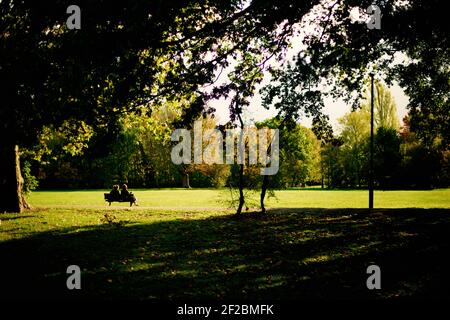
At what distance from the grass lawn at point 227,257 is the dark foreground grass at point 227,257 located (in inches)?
1.0

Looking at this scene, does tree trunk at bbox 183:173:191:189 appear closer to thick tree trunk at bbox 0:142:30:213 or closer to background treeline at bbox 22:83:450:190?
background treeline at bbox 22:83:450:190

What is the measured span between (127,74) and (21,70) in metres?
2.38

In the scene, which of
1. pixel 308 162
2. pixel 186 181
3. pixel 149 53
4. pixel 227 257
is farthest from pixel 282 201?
pixel 308 162

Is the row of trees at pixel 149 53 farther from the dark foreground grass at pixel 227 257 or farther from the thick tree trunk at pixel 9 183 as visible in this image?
the thick tree trunk at pixel 9 183

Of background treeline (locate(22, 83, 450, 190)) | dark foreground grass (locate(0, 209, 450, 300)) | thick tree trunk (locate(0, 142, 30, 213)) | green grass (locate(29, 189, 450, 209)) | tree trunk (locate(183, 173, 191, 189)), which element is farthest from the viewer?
tree trunk (locate(183, 173, 191, 189))

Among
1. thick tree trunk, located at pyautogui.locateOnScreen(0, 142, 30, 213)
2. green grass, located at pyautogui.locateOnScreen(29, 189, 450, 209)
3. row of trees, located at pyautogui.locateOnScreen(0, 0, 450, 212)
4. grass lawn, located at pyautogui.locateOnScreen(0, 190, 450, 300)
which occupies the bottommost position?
green grass, located at pyautogui.locateOnScreen(29, 189, 450, 209)

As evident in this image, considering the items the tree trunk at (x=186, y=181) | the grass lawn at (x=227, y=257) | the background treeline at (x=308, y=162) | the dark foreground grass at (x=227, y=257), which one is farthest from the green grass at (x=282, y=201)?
the tree trunk at (x=186, y=181)

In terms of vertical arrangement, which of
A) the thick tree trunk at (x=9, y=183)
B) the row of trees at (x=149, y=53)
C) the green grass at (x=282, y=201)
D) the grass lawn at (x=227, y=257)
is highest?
the row of trees at (x=149, y=53)

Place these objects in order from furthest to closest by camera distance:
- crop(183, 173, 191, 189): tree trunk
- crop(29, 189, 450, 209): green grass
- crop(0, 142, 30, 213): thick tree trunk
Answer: crop(183, 173, 191, 189): tree trunk < crop(29, 189, 450, 209): green grass < crop(0, 142, 30, 213): thick tree trunk

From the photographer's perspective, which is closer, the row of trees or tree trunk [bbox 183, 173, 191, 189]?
the row of trees

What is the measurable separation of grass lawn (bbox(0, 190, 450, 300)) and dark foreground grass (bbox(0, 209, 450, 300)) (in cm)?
2

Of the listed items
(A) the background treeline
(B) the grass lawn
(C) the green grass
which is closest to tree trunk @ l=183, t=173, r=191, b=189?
(A) the background treeline

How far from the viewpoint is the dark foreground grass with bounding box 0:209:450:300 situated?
653cm

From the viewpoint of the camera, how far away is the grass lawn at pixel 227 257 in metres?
6.55
